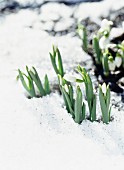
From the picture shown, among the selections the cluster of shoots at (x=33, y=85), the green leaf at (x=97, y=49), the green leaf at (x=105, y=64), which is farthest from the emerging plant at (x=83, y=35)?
the cluster of shoots at (x=33, y=85)

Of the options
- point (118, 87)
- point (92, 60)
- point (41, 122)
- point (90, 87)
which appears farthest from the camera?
point (92, 60)

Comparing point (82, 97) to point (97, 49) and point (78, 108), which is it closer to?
point (78, 108)

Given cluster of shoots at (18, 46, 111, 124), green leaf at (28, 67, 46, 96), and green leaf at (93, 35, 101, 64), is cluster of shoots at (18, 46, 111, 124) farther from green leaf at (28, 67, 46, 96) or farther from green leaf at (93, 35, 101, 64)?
green leaf at (93, 35, 101, 64)

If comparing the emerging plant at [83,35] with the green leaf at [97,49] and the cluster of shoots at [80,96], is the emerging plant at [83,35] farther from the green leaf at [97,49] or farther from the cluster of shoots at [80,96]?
the cluster of shoots at [80,96]

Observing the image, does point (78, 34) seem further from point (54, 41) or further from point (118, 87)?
point (118, 87)

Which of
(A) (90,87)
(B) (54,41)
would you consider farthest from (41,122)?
(B) (54,41)

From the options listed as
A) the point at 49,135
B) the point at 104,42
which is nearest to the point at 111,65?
the point at 104,42
